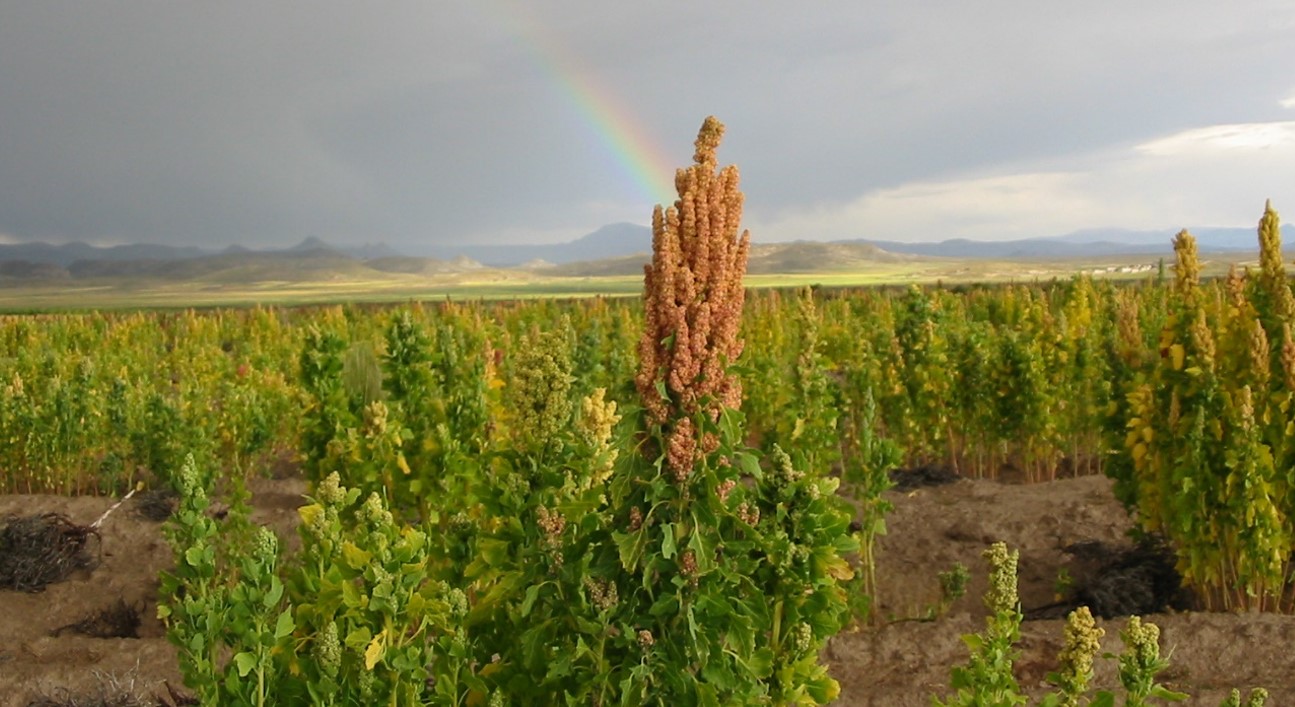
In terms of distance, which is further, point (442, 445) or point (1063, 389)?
point (1063, 389)

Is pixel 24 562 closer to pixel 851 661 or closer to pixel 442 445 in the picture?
pixel 442 445

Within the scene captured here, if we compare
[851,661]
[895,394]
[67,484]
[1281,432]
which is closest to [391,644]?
[851,661]

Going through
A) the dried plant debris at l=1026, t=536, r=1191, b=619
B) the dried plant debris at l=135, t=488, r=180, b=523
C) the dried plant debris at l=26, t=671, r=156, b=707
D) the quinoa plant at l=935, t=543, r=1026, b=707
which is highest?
the quinoa plant at l=935, t=543, r=1026, b=707

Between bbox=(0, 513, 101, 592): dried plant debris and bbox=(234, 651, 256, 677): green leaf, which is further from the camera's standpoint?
bbox=(0, 513, 101, 592): dried plant debris

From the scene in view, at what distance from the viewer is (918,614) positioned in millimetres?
7289

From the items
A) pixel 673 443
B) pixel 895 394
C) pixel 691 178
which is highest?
pixel 691 178

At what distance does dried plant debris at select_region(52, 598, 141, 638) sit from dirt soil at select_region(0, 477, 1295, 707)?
0.10ft

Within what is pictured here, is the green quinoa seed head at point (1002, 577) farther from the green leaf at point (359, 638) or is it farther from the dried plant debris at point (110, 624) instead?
the dried plant debris at point (110, 624)

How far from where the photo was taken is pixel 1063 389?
11.5 metres

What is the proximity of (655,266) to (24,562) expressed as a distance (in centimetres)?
763

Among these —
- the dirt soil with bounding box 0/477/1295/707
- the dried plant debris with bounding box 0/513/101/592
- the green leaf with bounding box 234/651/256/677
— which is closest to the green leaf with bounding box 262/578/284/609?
the green leaf with bounding box 234/651/256/677

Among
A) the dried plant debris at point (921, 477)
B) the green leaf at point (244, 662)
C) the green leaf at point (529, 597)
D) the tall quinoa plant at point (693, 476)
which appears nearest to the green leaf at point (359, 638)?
the green leaf at point (244, 662)

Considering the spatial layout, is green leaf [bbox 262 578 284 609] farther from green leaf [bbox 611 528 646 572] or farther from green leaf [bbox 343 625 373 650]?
green leaf [bbox 611 528 646 572]

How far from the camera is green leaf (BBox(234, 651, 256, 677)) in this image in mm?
3281
